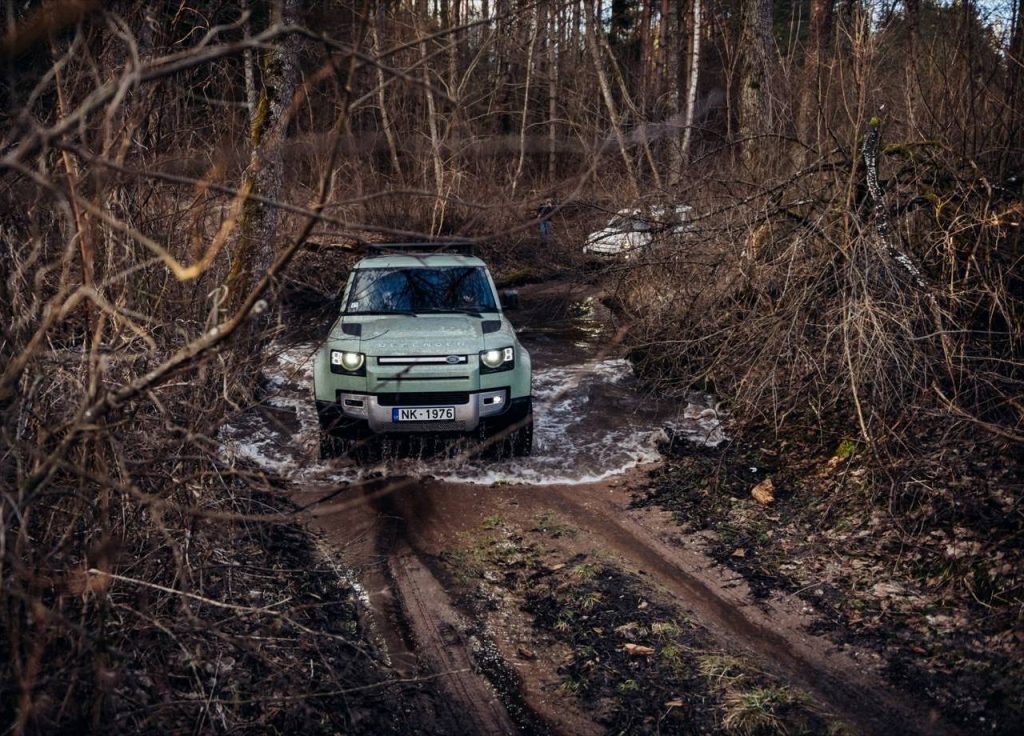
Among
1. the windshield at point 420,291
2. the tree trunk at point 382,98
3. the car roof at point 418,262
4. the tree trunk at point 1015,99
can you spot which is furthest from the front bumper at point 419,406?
the tree trunk at point 1015,99

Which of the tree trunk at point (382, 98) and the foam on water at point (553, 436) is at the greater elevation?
the tree trunk at point (382, 98)

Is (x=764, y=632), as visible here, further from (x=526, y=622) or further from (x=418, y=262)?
(x=418, y=262)

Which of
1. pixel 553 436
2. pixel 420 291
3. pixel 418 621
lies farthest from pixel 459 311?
pixel 418 621

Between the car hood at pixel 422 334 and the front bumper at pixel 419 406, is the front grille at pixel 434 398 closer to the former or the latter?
the front bumper at pixel 419 406

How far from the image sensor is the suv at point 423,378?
22.3 feet

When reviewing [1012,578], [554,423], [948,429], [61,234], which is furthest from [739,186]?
[61,234]

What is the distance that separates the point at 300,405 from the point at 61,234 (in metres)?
5.39

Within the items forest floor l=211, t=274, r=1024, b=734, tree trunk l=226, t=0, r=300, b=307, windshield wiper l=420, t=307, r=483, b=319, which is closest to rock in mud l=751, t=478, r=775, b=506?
forest floor l=211, t=274, r=1024, b=734

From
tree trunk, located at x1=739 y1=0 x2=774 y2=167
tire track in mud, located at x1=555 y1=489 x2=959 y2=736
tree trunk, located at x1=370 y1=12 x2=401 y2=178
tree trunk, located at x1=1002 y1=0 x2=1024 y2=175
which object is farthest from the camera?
tree trunk, located at x1=739 y1=0 x2=774 y2=167

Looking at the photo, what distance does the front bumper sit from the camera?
22.3 feet

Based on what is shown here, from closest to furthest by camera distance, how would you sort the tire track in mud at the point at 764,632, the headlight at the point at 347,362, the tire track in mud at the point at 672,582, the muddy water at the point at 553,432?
1. the tire track in mud at the point at 764,632
2. the tire track in mud at the point at 672,582
3. the headlight at the point at 347,362
4. the muddy water at the point at 553,432

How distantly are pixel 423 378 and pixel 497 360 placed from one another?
66cm

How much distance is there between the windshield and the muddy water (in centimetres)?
96

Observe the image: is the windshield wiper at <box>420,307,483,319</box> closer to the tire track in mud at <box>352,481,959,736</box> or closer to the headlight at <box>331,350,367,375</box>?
the headlight at <box>331,350,367,375</box>
